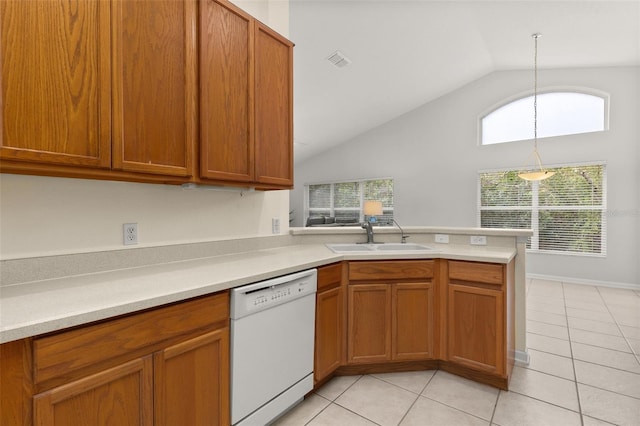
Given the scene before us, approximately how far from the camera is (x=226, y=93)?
176 cm

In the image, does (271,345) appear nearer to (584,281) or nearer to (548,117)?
(584,281)

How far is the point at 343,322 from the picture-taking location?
2.11 m

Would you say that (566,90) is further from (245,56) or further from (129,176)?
(129,176)

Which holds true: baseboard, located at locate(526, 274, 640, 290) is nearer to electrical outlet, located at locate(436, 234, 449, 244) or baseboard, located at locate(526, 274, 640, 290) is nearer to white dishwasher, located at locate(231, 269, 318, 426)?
electrical outlet, located at locate(436, 234, 449, 244)

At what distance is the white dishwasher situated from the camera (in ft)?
4.69

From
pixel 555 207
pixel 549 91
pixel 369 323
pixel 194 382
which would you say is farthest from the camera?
pixel 549 91

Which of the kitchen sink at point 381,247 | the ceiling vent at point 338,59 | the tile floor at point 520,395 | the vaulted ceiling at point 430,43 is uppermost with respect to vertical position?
the vaulted ceiling at point 430,43

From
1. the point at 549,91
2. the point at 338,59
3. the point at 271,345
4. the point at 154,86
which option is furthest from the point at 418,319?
the point at 549,91

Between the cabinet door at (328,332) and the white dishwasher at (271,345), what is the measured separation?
0.08 metres

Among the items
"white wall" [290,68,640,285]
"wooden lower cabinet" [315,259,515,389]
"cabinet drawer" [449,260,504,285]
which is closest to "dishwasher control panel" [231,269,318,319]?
"wooden lower cabinet" [315,259,515,389]

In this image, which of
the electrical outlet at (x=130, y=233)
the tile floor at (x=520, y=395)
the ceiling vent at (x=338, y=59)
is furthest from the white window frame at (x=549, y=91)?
the electrical outlet at (x=130, y=233)

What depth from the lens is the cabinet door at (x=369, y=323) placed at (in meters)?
2.12

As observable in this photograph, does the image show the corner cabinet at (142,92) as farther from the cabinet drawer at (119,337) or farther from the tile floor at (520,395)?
the tile floor at (520,395)

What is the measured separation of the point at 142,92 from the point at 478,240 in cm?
256
